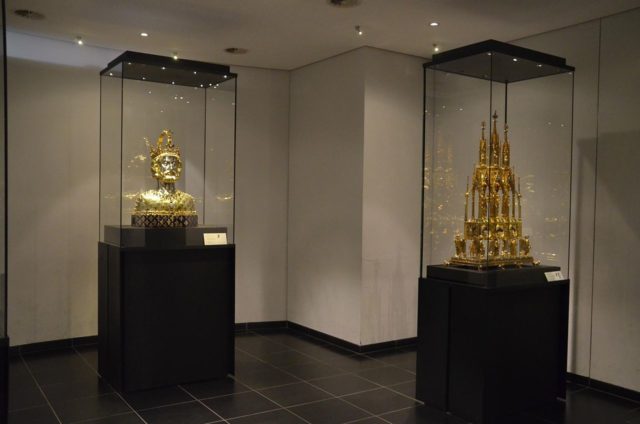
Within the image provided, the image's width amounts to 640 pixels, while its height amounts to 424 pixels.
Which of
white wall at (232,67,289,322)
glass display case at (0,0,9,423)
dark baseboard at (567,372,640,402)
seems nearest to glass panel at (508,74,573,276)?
dark baseboard at (567,372,640,402)

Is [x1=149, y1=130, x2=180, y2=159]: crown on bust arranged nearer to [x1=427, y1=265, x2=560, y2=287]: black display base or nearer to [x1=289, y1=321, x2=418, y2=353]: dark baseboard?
[x1=427, y1=265, x2=560, y2=287]: black display base

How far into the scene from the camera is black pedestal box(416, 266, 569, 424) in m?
4.00

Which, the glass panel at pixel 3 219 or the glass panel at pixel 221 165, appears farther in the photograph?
the glass panel at pixel 221 165

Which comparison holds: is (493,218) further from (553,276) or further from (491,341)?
(491,341)

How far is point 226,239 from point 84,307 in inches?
80.5

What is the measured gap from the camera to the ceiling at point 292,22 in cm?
466

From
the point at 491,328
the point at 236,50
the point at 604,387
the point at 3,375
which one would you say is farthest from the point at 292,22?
the point at 604,387

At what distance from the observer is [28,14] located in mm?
4969

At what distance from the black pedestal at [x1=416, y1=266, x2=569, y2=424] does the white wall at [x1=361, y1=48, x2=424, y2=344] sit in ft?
5.13

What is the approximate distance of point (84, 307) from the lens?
19.8 feet

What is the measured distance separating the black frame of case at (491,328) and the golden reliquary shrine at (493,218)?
11 cm

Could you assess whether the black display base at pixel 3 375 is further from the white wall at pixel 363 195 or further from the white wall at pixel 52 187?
the white wall at pixel 363 195

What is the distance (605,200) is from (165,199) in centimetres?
355

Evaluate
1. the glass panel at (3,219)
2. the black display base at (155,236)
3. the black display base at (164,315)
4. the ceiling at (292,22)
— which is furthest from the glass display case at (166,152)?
the glass panel at (3,219)
